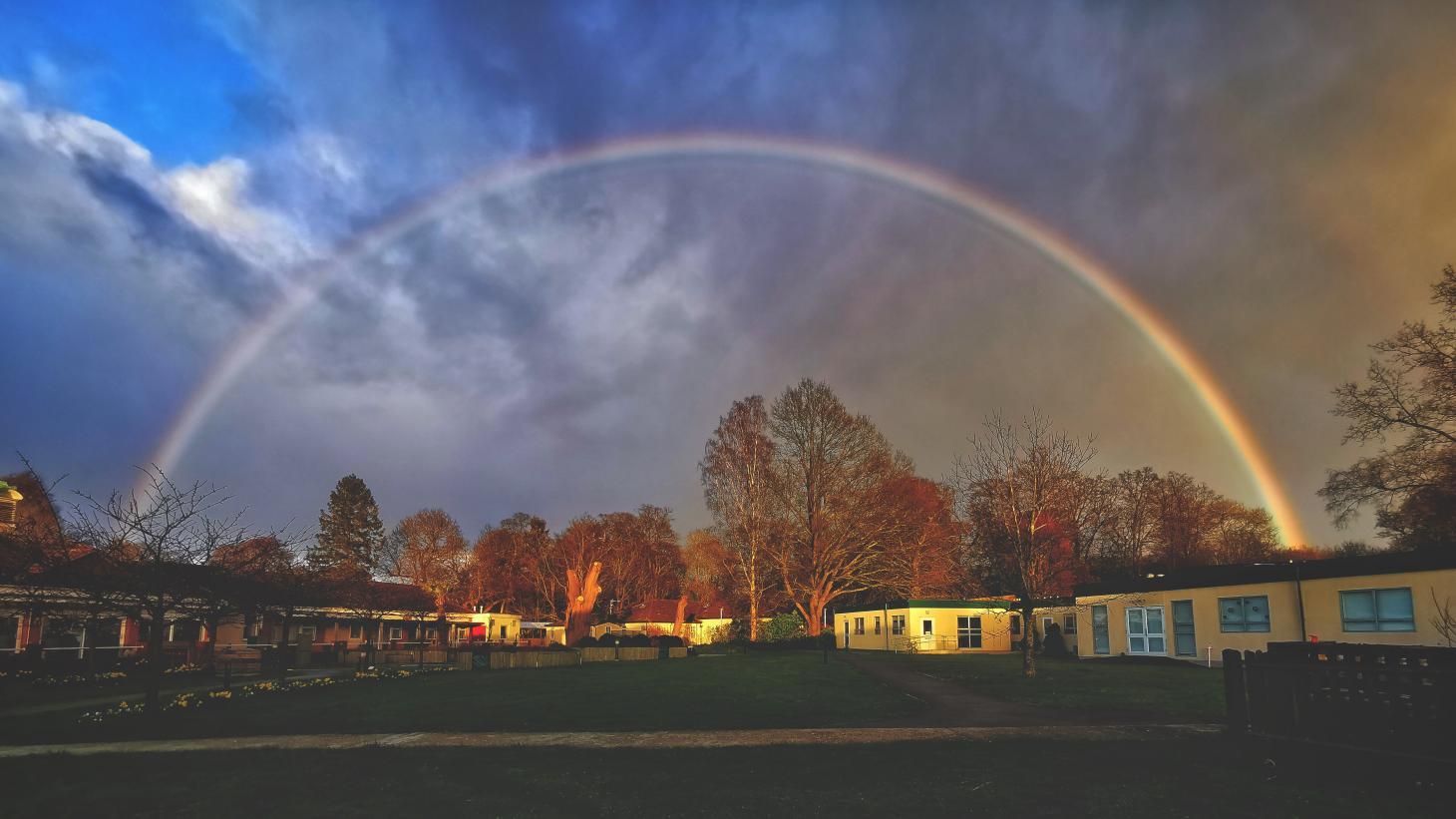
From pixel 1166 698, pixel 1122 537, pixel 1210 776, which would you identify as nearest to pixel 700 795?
pixel 1210 776

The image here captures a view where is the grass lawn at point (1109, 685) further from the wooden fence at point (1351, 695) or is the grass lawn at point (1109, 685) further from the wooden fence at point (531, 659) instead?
the wooden fence at point (531, 659)

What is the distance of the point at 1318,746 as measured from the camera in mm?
10102

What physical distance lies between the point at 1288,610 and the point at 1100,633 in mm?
11697

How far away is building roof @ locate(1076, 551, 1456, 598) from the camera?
24766 mm

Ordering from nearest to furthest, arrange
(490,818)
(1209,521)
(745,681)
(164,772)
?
(490,818)
(164,772)
(745,681)
(1209,521)

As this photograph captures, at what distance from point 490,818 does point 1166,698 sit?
15.7 meters

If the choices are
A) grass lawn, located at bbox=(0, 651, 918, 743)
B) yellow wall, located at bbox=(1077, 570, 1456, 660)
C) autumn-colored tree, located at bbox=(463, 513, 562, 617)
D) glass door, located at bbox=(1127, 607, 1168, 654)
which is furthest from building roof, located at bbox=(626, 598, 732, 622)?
grass lawn, located at bbox=(0, 651, 918, 743)

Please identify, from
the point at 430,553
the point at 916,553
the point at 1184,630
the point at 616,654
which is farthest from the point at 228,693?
the point at 430,553

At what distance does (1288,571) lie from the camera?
2930 centimetres

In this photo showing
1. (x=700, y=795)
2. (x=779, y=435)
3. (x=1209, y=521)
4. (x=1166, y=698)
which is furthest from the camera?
(x=1209, y=521)

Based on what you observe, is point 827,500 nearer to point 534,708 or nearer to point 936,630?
point 936,630

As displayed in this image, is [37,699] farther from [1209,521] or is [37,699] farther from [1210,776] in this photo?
[1209,521]

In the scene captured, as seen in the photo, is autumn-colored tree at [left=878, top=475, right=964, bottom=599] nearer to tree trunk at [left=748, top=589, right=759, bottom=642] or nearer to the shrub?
the shrub

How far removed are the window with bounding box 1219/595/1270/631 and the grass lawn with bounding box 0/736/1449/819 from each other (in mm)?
21377
